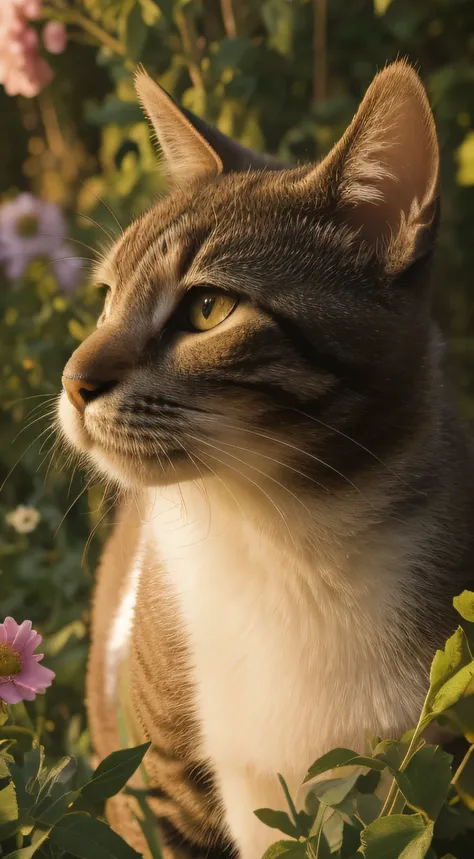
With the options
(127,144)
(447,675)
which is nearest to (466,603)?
(447,675)

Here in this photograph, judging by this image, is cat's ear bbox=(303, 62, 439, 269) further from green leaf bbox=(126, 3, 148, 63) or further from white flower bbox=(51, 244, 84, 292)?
white flower bbox=(51, 244, 84, 292)

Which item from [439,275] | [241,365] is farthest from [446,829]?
[439,275]

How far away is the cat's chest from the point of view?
1.34 m

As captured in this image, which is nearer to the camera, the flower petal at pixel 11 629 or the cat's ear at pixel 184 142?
the flower petal at pixel 11 629

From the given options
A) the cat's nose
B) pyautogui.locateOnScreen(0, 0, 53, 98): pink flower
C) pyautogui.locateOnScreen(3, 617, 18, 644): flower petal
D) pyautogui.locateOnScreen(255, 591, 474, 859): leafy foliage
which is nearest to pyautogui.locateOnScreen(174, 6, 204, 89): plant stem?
pyautogui.locateOnScreen(0, 0, 53, 98): pink flower

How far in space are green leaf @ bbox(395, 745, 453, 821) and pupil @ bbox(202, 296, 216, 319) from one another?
63cm

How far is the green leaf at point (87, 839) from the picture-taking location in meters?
1.04

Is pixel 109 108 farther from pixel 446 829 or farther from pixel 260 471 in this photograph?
pixel 446 829

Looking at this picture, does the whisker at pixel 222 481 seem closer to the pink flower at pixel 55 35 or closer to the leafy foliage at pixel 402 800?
the leafy foliage at pixel 402 800

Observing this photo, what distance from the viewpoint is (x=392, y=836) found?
988 millimetres

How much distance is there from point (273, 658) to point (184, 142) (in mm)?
865

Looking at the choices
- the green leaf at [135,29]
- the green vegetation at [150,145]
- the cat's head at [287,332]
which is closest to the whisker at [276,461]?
the cat's head at [287,332]

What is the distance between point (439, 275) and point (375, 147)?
2.30m

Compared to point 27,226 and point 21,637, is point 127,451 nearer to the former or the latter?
point 21,637
